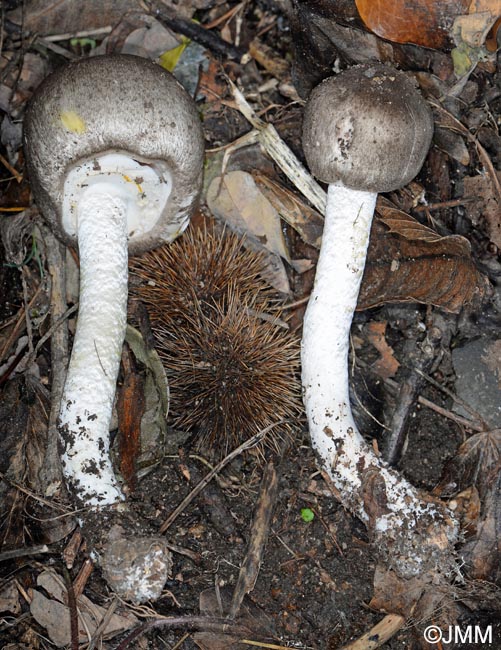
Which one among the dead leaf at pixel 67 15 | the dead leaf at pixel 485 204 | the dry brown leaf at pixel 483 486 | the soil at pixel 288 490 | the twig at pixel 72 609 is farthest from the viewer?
the dead leaf at pixel 67 15

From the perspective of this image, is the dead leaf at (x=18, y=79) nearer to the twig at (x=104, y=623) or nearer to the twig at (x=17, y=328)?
the twig at (x=17, y=328)

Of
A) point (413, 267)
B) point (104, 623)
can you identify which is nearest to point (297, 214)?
point (413, 267)

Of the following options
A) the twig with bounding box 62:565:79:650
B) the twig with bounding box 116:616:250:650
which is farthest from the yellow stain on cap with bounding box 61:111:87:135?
the twig with bounding box 116:616:250:650

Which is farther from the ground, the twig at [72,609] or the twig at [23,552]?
the twig at [23,552]

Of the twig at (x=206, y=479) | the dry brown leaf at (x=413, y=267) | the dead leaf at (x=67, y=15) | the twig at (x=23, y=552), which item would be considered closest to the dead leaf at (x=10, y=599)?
the twig at (x=23, y=552)

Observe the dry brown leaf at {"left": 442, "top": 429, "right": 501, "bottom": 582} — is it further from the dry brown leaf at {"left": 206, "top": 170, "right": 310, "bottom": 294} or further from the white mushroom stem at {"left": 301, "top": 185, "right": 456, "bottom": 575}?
the dry brown leaf at {"left": 206, "top": 170, "right": 310, "bottom": 294}

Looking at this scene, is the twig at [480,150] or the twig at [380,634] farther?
the twig at [480,150]

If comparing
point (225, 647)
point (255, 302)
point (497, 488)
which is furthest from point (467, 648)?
point (255, 302)

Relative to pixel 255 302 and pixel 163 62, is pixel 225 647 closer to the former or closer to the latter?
pixel 255 302
